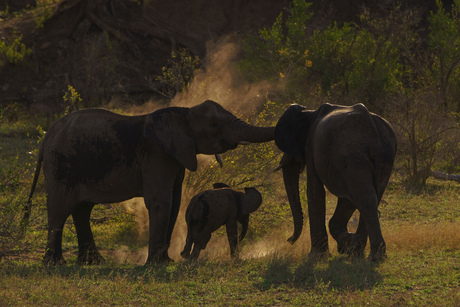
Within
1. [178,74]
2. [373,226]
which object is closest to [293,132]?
[373,226]

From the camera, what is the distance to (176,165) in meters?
10.0

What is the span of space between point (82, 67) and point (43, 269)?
21.8 m

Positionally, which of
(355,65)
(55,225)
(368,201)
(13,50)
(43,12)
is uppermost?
(43,12)

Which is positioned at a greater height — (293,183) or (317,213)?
(293,183)

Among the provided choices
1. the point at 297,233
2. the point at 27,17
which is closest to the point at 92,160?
the point at 297,233

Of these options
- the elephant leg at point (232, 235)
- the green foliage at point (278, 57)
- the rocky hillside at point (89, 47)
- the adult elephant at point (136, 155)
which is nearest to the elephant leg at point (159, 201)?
the adult elephant at point (136, 155)

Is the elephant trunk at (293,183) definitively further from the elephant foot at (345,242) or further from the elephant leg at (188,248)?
the elephant leg at (188,248)

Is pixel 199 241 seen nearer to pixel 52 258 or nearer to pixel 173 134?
pixel 173 134

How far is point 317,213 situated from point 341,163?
1107 mm

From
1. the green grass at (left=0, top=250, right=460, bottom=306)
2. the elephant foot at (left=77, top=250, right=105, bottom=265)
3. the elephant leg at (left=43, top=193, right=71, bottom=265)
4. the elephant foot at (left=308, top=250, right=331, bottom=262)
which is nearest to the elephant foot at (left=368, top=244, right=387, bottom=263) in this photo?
the green grass at (left=0, top=250, right=460, bottom=306)

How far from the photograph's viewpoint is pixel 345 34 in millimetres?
27812

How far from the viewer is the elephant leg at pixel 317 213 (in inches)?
385

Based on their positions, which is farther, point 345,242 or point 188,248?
point 188,248

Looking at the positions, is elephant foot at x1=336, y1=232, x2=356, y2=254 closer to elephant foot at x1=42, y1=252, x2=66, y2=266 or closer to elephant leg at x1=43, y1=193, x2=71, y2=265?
elephant leg at x1=43, y1=193, x2=71, y2=265
